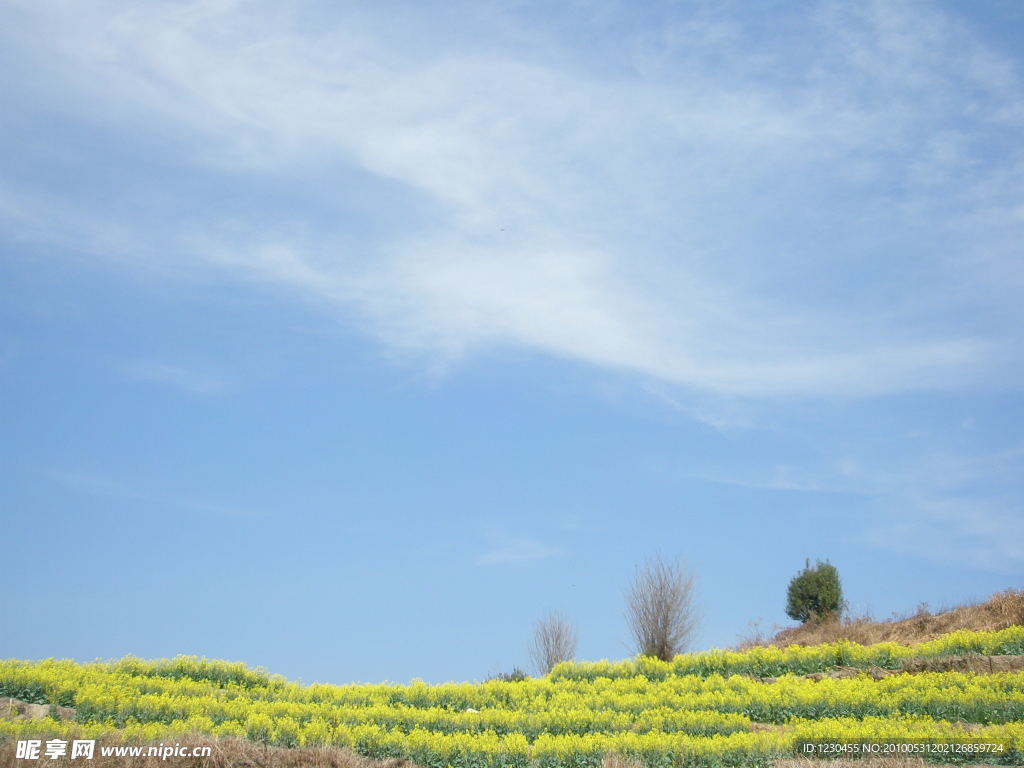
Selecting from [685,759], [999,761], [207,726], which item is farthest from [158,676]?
[999,761]

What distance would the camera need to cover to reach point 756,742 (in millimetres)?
10180

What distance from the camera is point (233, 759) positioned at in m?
8.84

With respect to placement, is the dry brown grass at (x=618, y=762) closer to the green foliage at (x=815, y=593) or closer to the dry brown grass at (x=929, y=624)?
the dry brown grass at (x=929, y=624)

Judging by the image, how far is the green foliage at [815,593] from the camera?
24672 mm

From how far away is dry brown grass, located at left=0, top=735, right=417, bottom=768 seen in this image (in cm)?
835

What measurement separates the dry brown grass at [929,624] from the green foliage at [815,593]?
2989 millimetres

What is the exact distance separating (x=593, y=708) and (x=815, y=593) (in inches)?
560

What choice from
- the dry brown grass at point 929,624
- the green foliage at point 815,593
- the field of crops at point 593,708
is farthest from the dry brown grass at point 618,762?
the green foliage at point 815,593

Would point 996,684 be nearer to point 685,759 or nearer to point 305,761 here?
point 685,759

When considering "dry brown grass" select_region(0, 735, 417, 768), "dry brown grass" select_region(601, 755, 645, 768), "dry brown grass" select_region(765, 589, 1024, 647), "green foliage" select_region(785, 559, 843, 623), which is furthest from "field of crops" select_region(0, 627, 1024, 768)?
"green foliage" select_region(785, 559, 843, 623)

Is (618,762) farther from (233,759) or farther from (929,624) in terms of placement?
(929,624)

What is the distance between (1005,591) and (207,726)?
55.1 ft

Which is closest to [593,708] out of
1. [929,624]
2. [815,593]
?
[929,624]

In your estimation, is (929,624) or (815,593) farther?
(815,593)
